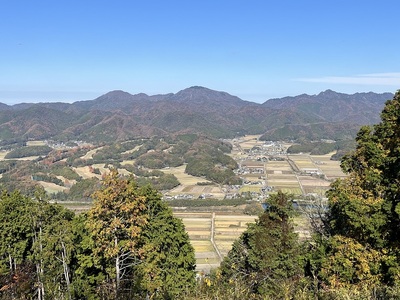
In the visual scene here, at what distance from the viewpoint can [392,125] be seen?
35.1ft

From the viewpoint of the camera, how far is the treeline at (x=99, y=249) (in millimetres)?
10602

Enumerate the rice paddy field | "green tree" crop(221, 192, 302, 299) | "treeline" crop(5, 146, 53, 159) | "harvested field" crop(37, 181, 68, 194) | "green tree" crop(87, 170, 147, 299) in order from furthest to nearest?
"treeline" crop(5, 146, 53, 159) → "harvested field" crop(37, 181, 68, 194) → the rice paddy field → "green tree" crop(221, 192, 302, 299) → "green tree" crop(87, 170, 147, 299)

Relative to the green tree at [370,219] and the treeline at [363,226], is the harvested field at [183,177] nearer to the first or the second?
the treeline at [363,226]

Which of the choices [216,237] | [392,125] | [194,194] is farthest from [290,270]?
[194,194]

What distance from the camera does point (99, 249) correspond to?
1083 cm

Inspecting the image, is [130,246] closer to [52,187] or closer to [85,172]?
[52,187]

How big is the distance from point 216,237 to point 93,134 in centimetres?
14908

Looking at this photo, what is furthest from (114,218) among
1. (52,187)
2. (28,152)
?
(28,152)

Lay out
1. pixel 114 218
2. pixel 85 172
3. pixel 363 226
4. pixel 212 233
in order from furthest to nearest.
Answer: pixel 85 172 < pixel 212 233 < pixel 114 218 < pixel 363 226

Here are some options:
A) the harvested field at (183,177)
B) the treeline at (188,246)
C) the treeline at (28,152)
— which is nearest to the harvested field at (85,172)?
the harvested field at (183,177)

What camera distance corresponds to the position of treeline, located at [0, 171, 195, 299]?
417 inches

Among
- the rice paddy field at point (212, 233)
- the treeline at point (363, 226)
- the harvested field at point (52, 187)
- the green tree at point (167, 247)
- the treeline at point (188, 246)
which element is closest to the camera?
the treeline at point (363, 226)

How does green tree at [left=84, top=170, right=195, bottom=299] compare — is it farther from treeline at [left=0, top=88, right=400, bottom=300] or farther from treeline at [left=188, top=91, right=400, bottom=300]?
treeline at [left=188, top=91, right=400, bottom=300]

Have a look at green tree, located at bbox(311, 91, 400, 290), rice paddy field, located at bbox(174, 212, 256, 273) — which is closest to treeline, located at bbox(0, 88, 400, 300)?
green tree, located at bbox(311, 91, 400, 290)
